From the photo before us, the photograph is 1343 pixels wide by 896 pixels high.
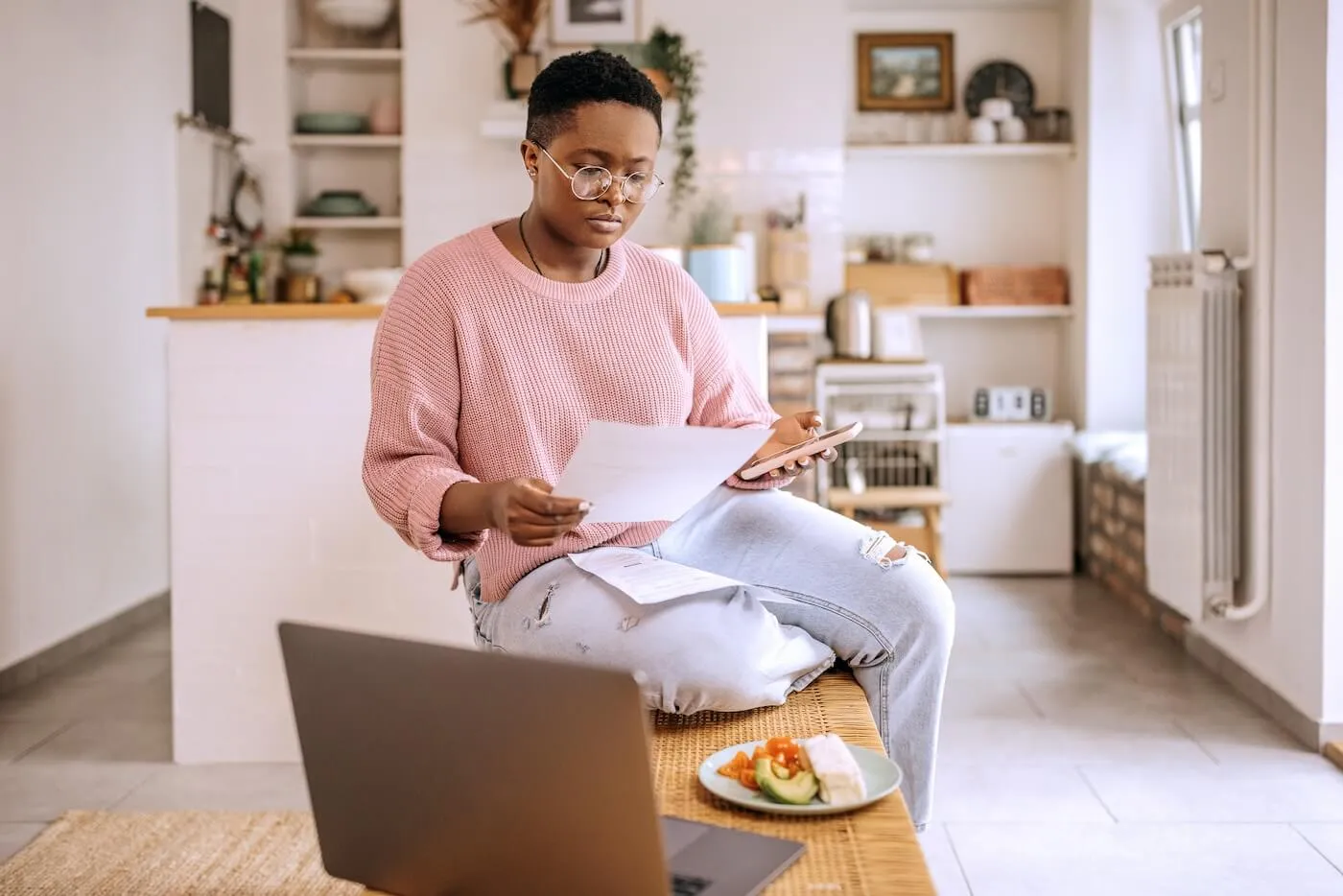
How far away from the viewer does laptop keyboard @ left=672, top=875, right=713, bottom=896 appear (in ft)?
3.85

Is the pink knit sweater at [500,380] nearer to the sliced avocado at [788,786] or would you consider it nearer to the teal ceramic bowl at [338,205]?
the sliced avocado at [788,786]

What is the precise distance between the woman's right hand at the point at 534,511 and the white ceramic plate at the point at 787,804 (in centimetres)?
29

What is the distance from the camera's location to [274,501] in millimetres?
3062

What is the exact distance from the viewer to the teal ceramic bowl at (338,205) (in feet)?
18.3

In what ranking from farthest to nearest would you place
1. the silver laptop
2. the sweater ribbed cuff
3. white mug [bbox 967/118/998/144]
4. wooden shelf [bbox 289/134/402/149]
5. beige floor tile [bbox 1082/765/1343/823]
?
white mug [bbox 967/118/998/144], wooden shelf [bbox 289/134/402/149], beige floor tile [bbox 1082/765/1343/823], the sweater ribbed cuff, the silver laptop

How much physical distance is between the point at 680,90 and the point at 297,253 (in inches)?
62.8

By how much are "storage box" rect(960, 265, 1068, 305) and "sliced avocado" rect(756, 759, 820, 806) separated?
463 cm

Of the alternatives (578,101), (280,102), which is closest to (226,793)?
(578,101)

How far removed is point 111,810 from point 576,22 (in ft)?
12.0

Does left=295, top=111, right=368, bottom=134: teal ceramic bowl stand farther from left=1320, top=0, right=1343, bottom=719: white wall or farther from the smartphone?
the smartphone

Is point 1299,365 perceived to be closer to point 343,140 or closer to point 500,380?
point 500,380

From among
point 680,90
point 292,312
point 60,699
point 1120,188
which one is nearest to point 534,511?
point 292,312

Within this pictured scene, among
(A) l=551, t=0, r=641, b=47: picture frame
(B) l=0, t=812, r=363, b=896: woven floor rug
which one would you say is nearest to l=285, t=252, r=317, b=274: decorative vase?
(A) l=551, t=0, r=641, b=47: picture frame

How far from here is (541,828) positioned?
1102 mm
